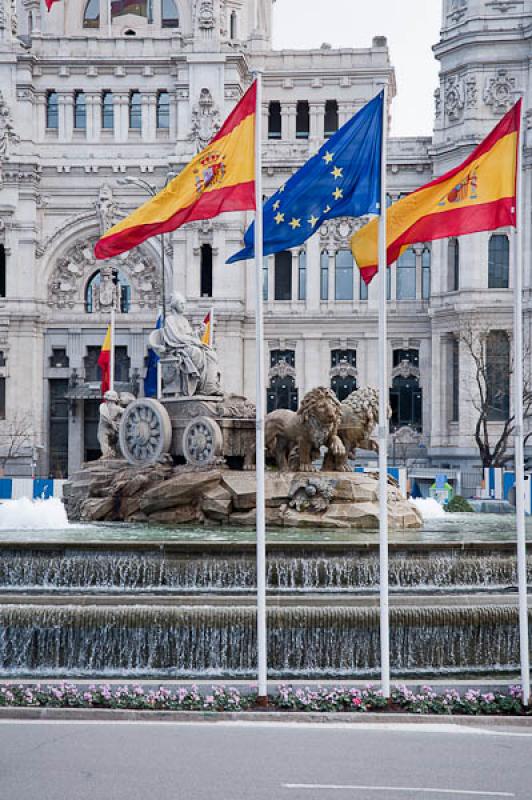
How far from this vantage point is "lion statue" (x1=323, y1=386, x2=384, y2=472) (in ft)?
93.5

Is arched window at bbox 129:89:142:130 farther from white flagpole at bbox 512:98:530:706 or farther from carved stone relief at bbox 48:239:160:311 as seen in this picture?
white flagpole at bbox 512:98:530:706

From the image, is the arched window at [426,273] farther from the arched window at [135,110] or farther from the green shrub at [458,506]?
the green shrub at [458,506]

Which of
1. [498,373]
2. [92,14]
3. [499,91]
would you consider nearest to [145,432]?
[498,373]

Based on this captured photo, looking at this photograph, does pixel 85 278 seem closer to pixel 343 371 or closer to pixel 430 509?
pixel 343 371

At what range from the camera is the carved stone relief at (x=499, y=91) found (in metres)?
68.2

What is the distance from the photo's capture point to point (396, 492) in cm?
2934

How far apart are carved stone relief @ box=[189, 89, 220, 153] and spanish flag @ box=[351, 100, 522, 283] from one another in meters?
55.7

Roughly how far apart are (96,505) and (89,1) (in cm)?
5438

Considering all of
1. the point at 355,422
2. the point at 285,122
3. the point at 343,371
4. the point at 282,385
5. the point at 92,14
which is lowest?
the point at 355,422

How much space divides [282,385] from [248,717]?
196 feet

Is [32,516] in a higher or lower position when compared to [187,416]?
lower

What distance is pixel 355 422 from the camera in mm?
28562

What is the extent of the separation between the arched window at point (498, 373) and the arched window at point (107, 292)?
21.6 meters

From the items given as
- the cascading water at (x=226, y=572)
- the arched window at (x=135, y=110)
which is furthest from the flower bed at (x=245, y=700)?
the arched window at (x=135, y=110)
